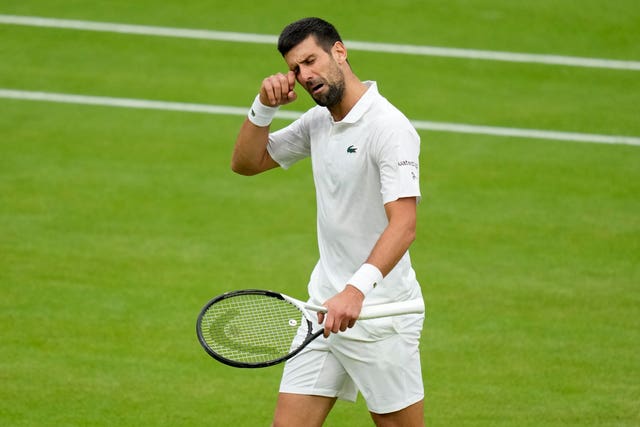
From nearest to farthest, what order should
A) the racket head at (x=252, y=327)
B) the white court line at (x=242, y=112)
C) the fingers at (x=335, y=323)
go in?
the fingers at (x=335, y=323) → the racket head at (x=252, y=327) → the white court line at (x=242, y=112)

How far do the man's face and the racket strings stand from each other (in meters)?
1.18

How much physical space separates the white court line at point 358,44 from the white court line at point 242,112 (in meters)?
1.91

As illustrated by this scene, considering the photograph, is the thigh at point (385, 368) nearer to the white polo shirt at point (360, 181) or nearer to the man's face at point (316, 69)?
the white polo shirt at point (360, 181)

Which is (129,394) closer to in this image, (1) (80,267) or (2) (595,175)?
(1) (80,267)

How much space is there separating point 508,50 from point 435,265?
5550 millimetres

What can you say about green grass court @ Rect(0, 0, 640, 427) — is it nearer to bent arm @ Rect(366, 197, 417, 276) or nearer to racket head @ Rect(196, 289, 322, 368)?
racket head @ Rect(196, 289, 322, 368)

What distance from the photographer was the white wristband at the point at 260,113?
648 cm

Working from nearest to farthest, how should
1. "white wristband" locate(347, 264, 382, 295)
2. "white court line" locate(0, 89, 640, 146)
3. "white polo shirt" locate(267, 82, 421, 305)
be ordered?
"white wristband" locate(347, 264, 382, 295)
"white polo shirt" locate(267, 82, 421, 305)
"white court line" locate(0, 89, 640, 146)

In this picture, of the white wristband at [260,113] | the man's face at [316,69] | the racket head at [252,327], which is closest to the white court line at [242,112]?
the racket head at [252,327]

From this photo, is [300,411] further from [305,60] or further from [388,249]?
[305,60]

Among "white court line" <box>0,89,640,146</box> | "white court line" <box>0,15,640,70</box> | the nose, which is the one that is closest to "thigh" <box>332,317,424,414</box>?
the nose

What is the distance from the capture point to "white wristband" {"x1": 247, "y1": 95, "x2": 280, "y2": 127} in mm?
6477

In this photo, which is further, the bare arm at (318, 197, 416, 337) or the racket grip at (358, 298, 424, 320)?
the racket grip at (358, 298, 424, 320)

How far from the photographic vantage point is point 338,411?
8.84m
